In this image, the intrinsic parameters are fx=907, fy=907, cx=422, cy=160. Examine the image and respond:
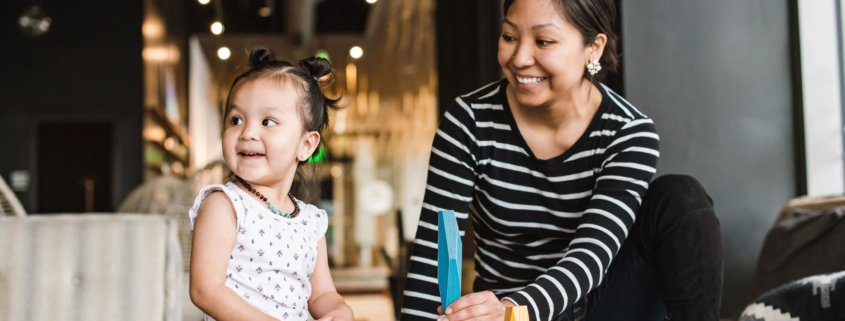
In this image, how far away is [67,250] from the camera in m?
2.11

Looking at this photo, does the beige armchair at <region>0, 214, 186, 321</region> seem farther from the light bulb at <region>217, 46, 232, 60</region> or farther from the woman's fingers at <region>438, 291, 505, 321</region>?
the light bulb at <region>217, 46, 232, 60</region>

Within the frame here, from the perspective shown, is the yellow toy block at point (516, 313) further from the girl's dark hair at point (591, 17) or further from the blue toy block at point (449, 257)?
the girl's dark hair at point (591, 17)

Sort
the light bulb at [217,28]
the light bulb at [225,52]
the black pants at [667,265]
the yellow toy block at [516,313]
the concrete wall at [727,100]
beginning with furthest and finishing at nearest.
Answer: the light bulb at [225,52], the light bulb at [217,28], the concrete wall at [727,100], the black pants at [667,265], the yellow toy block at [516,313]

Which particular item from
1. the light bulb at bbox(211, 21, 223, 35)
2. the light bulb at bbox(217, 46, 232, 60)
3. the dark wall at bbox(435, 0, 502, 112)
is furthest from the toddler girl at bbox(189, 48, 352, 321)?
the light bulb at bbox(217, 46, 232, 60)

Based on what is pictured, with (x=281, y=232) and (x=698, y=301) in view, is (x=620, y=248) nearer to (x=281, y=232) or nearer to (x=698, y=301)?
(x=698, y=301)

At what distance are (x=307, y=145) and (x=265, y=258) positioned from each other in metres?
0.19

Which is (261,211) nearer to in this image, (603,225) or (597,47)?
(603,225)

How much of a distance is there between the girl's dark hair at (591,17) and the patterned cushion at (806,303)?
0.53 metres

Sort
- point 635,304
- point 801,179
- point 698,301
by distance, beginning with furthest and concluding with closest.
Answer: point 801,179
point 635,304
point 698,301

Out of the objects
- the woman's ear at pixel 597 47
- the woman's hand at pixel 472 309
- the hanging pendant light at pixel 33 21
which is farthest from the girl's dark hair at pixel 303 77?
the hanging pendant light at pixel 33 21

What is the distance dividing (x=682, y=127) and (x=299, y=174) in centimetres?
149

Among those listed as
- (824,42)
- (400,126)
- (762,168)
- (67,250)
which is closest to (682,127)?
(762,168)

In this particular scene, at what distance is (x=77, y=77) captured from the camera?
906 cm

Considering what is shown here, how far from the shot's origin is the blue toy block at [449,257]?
117 cm
